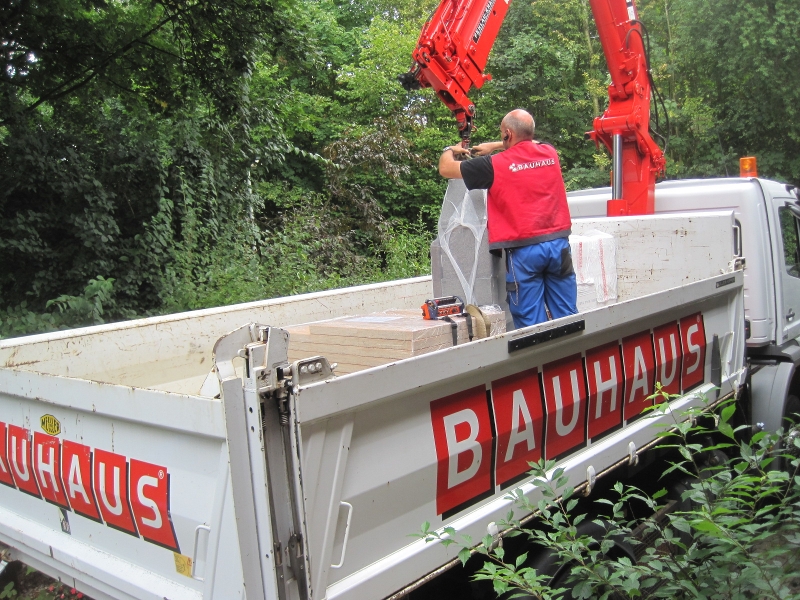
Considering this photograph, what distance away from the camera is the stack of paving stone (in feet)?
8.82

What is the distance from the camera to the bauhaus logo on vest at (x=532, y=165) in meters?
3.84

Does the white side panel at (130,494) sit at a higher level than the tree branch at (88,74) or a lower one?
lower

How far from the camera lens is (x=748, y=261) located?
15.3 feet

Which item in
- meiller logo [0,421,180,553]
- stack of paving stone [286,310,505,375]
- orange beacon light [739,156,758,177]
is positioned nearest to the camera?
meiller logo [0,421,180,553]

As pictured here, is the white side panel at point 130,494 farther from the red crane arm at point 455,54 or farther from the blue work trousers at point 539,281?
the red crane arm at point 455,54

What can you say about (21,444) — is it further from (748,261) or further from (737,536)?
(748,261)

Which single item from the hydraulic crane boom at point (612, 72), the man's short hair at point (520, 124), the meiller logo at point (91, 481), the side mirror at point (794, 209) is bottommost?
the meiller logo at point (91, 481)

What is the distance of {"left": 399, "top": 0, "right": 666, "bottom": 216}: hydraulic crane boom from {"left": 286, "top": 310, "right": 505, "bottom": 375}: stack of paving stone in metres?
2.09

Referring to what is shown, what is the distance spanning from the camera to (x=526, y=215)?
12.6 ft

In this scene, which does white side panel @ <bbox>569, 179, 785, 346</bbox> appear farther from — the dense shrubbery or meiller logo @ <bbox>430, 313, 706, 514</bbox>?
the dense shrubbery

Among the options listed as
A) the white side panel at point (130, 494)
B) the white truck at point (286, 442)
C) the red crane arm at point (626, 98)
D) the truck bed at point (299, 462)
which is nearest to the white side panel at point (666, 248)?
the red crane arm at point (626, 98)

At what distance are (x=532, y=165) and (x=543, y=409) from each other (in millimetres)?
1682

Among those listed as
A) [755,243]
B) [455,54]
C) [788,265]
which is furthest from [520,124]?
[788,265]

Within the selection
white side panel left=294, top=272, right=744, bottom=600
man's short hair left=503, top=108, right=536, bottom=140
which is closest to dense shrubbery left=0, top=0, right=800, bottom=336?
man's short hair left=503, top=108, right=536, bottom=140
